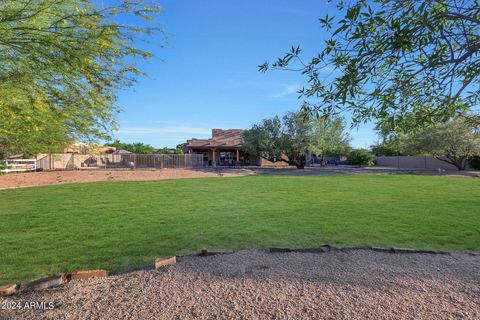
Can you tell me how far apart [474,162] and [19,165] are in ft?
143

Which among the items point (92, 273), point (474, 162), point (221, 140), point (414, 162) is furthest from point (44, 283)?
point (414, 162)

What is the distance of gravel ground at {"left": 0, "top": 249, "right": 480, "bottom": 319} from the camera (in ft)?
9.64

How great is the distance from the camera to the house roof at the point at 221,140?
38925 millimetres

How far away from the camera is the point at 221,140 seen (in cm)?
4112

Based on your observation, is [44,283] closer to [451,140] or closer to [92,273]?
[92,273]

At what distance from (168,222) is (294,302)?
4.98 meters

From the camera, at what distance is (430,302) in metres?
3.19

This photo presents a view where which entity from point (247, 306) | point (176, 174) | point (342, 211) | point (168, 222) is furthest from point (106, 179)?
point (247, 306)

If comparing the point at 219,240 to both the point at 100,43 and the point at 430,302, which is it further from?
the point at 100,43

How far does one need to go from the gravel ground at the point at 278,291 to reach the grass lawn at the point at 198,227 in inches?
38.2

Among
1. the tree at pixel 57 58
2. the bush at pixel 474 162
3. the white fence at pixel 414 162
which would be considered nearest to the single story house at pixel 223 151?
the white fence at pixel 414 162

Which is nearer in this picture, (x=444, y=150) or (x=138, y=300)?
(x=138, y=300)

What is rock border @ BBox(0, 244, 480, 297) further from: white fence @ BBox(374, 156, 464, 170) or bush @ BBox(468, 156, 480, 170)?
white fence @ BBox(374, 156, 464, 170)

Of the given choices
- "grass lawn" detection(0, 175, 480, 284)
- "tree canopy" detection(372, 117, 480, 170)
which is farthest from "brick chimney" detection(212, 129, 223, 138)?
"grass lawn" detection(0, 175, 480, 284)
